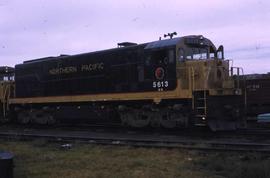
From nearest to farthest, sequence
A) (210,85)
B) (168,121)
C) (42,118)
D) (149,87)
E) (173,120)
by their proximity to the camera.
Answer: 1. (210,85)
2. (173,120)
3. (168,121)
4. (149,87)
5. (42,118)

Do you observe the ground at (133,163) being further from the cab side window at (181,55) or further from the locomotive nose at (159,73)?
the cab side window at (181,55)

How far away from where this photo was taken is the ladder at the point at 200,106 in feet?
57.1

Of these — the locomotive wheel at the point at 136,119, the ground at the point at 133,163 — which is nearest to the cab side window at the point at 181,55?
the locomotive wheel at the point at 136,119

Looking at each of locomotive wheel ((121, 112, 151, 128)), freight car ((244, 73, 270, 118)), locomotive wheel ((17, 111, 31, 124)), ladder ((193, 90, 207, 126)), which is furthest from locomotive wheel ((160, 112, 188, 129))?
locomotive wheel ((17, 111, 31, 124))

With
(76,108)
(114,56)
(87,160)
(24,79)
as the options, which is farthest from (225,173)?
(24,79)

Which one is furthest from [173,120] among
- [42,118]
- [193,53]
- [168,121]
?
[42,118]

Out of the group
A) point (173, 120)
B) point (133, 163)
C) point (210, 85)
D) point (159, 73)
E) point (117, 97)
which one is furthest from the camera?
point (117, 97)

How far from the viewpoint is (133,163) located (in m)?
10.9

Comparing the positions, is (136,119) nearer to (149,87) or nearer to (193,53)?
(149,87)

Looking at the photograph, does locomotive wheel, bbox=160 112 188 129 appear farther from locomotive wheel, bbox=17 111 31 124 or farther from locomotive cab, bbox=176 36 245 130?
locomotive wheel, bbox=17 111 31 124

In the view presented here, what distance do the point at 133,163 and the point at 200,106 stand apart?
7.35 m

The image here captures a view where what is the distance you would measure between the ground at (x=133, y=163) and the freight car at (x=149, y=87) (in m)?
4.82

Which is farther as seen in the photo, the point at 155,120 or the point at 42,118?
the point at 42,118

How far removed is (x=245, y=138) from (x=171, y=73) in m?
3.80
